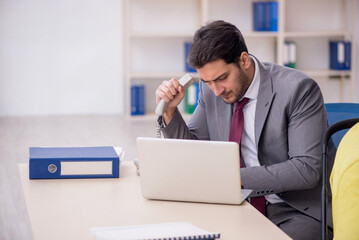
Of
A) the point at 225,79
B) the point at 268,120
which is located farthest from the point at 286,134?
the point at 225,79

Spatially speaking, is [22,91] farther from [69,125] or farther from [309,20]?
[309,20]

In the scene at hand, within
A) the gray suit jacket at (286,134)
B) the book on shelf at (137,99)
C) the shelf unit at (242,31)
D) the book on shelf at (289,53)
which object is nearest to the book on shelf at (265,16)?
the shelf unit at (242,31)

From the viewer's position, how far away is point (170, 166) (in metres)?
1.59

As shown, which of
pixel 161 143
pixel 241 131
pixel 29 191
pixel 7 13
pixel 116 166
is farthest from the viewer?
pixel 7 13

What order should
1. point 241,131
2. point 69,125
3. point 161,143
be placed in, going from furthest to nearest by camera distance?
point 69,125 < point 241,131 < point 161,143

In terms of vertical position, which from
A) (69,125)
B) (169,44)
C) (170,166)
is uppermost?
(169,44)

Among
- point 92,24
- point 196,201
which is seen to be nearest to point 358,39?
point 92,24

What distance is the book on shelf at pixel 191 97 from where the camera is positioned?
664 cm

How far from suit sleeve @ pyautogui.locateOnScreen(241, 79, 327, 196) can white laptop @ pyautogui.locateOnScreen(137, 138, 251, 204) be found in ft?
0.63

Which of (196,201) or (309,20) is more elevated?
(309,20)

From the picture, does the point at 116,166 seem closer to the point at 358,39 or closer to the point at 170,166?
the point at 170,166

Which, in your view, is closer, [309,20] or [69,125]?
[69,125]

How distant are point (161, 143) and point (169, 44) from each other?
5532 mm

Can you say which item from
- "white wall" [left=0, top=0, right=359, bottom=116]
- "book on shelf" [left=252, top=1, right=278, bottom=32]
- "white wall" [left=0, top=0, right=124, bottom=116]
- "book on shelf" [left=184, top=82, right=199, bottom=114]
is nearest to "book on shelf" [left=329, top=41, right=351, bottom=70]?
"white wall" [left=0, top=0, right=359, bottom=116]
